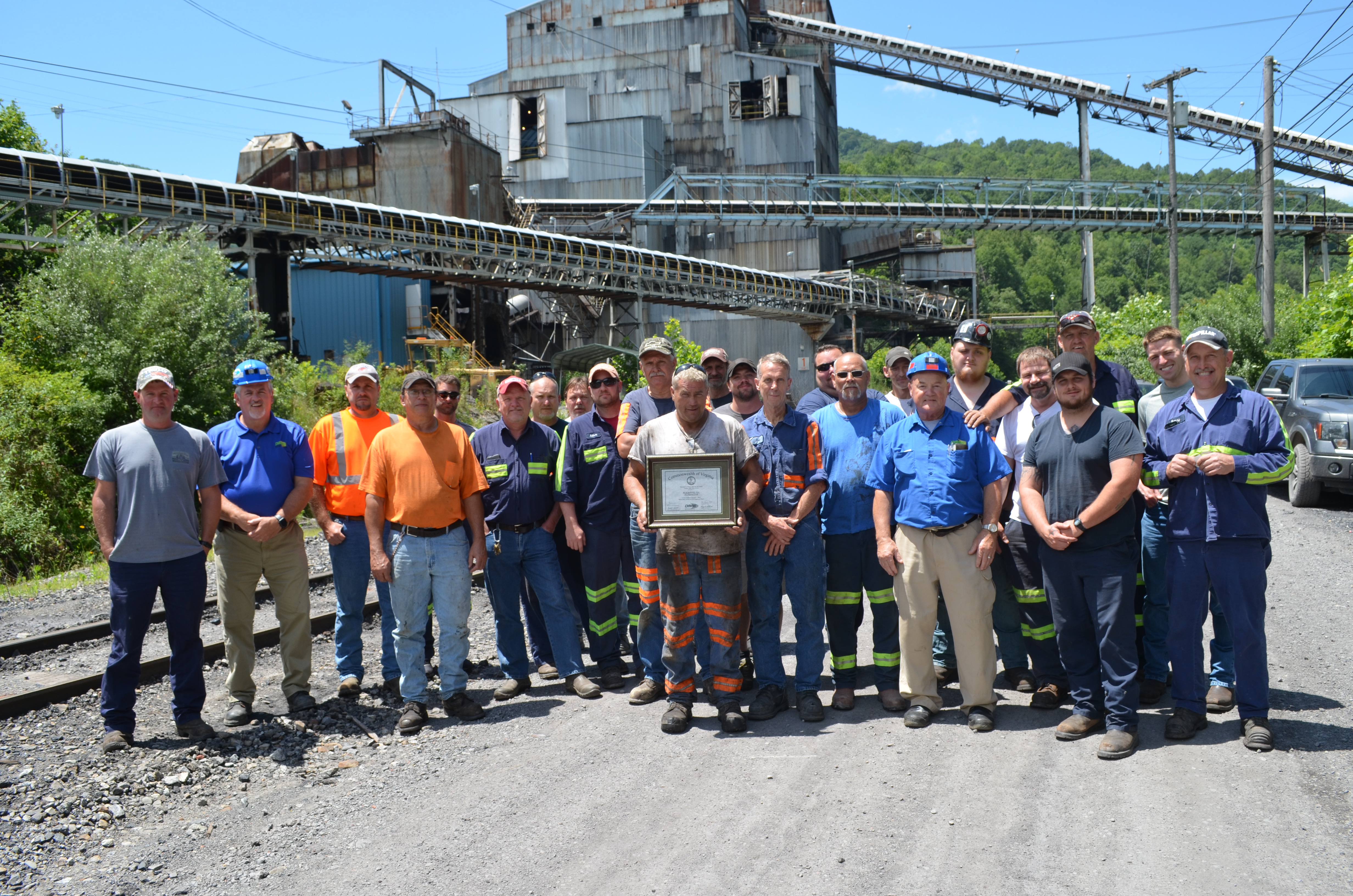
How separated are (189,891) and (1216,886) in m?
4.26

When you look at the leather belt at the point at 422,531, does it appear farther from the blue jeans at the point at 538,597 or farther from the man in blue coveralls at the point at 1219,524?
the man in blue coveralls at the point at 1219,524

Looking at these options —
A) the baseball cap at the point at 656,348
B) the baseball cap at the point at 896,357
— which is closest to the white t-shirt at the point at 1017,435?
the baseball cap at the point at 896,357

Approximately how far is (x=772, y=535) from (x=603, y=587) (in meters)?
1.55

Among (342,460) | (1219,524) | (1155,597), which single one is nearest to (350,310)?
(342,460)

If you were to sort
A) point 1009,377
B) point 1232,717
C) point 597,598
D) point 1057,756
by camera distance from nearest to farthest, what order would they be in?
point 1057,756 < point 1232,717 < point 597,598 < point 1009,377

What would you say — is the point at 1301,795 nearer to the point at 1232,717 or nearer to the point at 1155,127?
the point at 1232,717

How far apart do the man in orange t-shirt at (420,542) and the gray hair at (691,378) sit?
65.4 inches

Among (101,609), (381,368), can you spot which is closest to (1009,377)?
(381,368)

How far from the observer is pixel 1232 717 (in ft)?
17.8

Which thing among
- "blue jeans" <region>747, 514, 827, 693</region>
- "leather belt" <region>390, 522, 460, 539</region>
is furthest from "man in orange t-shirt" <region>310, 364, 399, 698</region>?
"blue jeans" <region>747, 514, 827, 693</region>

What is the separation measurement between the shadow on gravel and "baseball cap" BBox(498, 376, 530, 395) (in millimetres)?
5154

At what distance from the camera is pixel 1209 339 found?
5211 millimetres

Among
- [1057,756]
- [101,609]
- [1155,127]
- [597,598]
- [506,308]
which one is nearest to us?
[1057,756]

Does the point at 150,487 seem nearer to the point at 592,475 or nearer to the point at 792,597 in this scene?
the point at 592,475
